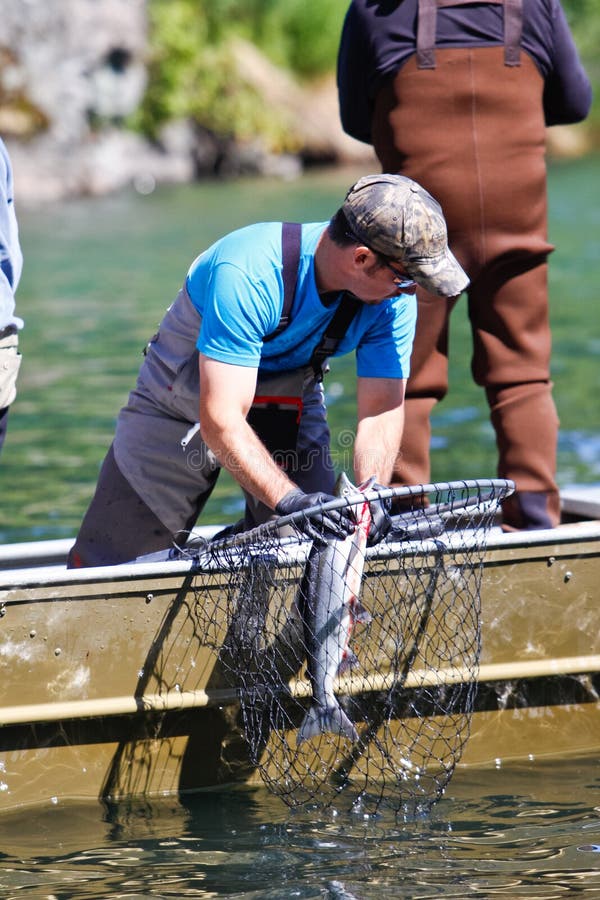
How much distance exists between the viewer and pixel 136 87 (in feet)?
108

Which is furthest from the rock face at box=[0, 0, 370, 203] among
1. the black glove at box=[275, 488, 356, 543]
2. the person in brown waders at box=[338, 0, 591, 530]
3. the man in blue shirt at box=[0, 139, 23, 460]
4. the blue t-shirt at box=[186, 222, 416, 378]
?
the black glove at box=[275, 488, 356, 543]

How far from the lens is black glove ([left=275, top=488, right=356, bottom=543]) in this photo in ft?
12.7

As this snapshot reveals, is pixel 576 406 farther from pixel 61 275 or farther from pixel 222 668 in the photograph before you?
pixel 61 275

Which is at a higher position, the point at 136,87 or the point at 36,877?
the point at 136,87

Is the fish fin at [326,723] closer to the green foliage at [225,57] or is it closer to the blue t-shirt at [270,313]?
the blue t-shirt at [270,313]

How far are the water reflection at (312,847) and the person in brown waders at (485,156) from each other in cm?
109

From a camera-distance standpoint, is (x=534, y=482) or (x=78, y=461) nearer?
(x=534, y=482)

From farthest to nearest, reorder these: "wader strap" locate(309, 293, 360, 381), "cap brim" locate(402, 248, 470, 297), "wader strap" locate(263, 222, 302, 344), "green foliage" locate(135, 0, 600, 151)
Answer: "green foliage" locate(135, 0, 600, 151), "wader strap" locate(309, 293, 360, 381), "wader strap" locate(263, 222, 302, 344), "cap brim" locate(402, 248, 470, 297)

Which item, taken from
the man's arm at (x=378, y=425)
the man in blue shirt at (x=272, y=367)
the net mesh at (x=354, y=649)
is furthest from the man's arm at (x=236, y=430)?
the man's arm at (x=378, y=425)

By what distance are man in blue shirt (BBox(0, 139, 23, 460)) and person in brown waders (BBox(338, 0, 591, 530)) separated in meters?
1.41

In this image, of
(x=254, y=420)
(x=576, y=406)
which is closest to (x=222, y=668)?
(x=254, y=420)

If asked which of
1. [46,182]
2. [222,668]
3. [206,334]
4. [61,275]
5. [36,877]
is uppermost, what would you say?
[46,182]

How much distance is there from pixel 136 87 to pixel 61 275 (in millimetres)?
15679

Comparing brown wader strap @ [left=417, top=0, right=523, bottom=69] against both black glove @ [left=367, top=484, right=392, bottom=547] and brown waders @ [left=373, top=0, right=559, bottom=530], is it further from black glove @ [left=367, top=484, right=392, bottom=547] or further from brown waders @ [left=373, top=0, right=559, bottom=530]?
black glove @ [left=367, top=484, right=392, bottom=547]
